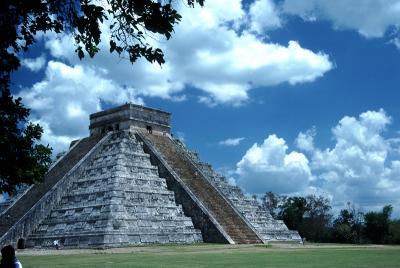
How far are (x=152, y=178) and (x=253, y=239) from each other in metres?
6.81

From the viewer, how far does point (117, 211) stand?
2569cm

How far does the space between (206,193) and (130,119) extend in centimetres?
761

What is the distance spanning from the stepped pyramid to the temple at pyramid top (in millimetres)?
69

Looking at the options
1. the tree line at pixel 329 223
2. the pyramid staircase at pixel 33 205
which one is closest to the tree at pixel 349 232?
the tree line at pixel 329 223

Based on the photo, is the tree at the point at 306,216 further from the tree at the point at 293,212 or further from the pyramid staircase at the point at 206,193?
the pyramid staircase at the point at 206,193

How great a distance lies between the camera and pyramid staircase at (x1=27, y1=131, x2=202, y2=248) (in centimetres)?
2505

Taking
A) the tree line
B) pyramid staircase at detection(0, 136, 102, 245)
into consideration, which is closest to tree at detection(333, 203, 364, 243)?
the tree line

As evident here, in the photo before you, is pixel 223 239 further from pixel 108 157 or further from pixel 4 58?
pixel 4 58

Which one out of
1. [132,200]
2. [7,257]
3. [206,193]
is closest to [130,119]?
[206,193]

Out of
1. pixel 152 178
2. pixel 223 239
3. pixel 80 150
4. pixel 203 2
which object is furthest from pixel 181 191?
pixel 203 2

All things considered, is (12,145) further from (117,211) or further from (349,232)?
(349,232)

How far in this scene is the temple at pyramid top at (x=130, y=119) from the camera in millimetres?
34969

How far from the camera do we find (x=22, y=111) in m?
8.50

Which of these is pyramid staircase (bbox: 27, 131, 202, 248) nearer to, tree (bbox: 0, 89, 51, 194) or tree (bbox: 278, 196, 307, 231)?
tree (bbox: 0, 89, 51, 194)
